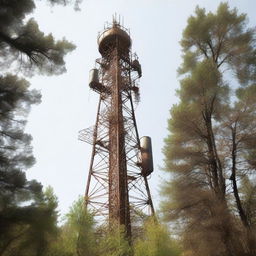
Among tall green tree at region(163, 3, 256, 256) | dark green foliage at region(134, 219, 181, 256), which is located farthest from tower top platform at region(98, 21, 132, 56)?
dark green foliage at region(134, 219, 181, 256)

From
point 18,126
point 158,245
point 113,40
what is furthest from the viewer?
point 113,40

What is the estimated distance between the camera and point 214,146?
10883 millimetres

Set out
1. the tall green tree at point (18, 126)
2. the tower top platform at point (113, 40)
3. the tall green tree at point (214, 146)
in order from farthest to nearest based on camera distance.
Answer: the tower top platform at point (113, 40), the tall green tree at point (214, 146), the tall green tree at point (18, 126)

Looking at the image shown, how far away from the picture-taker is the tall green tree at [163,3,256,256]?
9.30 meters

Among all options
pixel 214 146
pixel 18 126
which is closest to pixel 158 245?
pixel 214 146

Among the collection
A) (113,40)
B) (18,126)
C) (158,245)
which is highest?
(113,40)

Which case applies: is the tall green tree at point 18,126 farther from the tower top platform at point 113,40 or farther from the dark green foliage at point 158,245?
the tower top platform at point 113,40

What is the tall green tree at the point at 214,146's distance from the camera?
930 cm

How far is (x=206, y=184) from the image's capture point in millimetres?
11047

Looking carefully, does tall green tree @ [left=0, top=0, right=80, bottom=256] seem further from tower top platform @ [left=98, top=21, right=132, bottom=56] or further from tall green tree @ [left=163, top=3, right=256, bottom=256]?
tower top platform @ [left=98, top=21, right=132, bottom=56]

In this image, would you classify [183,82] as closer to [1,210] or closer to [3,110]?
[3,110]

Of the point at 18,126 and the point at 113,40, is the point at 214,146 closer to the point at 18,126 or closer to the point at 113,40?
the point at 18,126

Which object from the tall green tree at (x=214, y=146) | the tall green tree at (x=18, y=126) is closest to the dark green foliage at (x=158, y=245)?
the tall green tree at (x=214, y=146)

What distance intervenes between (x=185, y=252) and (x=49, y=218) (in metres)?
5.97
